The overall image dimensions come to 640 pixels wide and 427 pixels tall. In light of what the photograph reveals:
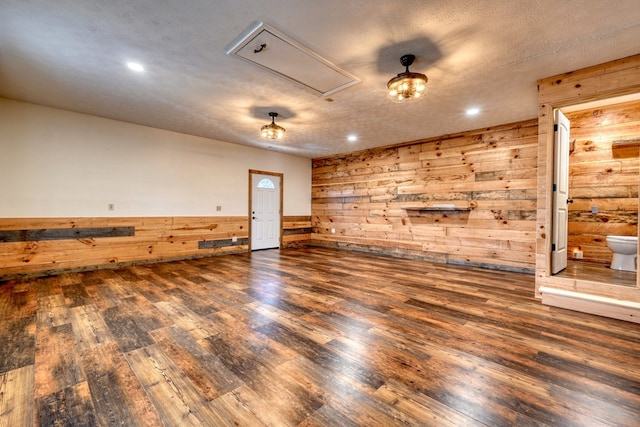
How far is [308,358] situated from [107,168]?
497cm

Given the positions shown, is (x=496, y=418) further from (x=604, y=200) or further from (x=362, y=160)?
(x=362, y=160)

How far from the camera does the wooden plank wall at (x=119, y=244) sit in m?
4.05

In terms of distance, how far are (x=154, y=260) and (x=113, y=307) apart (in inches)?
101

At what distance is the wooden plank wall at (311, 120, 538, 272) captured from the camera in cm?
469

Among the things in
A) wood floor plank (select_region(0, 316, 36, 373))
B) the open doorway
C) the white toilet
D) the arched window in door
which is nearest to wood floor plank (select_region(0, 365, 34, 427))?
wood floor plank (select_region(0, 316, 36, 373))

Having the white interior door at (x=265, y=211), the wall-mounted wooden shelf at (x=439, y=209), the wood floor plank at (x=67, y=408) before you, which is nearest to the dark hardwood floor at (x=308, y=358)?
the wood floor plank at (x=67, y=408)

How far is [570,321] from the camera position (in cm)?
260

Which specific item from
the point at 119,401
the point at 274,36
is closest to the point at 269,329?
the point at 119,401

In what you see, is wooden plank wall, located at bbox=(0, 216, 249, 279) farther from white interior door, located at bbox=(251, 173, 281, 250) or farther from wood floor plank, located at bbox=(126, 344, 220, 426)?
wood floor plank, located at bbox=(126, 344, 220, 426)

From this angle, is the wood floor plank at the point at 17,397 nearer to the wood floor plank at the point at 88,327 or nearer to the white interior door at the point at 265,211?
the wood floor plank at the point at 88,327

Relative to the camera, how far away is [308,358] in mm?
1936

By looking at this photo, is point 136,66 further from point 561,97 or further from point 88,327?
point 561,97

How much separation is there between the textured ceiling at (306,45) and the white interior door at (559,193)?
652 millimetres

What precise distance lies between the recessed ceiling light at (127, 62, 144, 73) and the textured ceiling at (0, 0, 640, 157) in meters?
0.07
